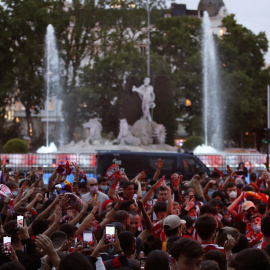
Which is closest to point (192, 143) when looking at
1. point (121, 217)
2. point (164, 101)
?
point (164, 101)

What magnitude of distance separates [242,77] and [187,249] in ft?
178

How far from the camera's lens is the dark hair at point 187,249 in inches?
205

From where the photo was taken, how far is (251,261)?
468cm

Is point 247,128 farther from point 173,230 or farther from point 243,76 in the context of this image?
point 173,230

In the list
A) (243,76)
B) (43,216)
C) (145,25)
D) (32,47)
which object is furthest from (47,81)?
(43,216)

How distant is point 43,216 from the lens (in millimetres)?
8406

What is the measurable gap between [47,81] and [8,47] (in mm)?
3709

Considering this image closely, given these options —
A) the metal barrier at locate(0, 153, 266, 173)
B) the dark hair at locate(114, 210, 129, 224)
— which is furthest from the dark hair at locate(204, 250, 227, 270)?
the metal barrier at locate(0, 153, 266, 173)

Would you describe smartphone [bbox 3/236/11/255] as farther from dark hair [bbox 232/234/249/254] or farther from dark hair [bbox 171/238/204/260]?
dark hair [bbox 232/234/249/254]

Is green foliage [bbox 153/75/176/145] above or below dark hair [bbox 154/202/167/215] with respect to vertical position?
above

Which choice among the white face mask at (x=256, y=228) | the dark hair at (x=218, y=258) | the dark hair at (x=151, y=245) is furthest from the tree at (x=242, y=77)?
the dark hair at (x=218, y=258)

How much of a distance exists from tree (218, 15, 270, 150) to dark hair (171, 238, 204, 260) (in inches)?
2115

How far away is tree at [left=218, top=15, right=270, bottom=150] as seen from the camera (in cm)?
5909

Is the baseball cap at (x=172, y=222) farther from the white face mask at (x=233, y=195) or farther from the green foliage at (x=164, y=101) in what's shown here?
the green foliage at (x=164, y=101)
